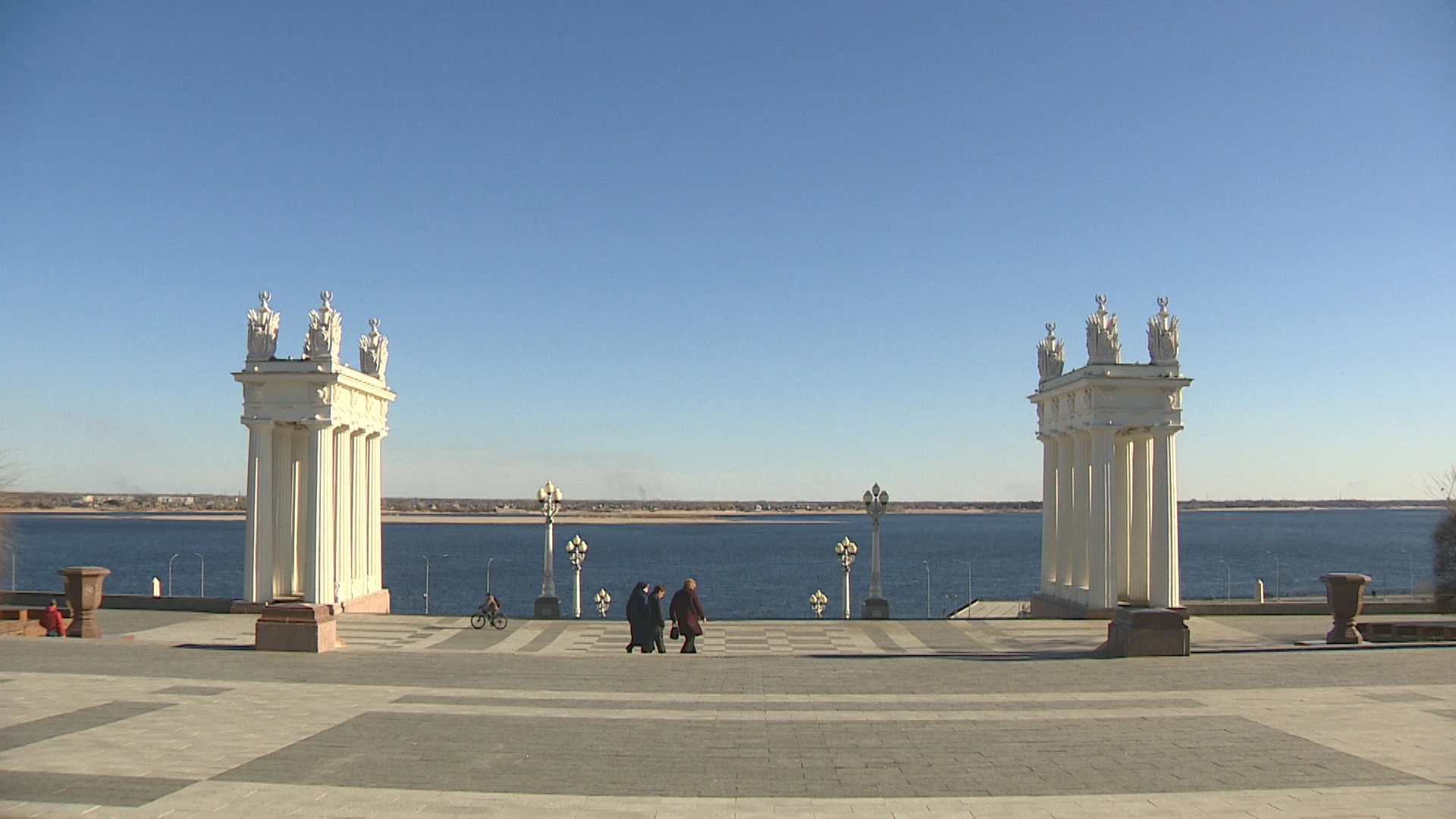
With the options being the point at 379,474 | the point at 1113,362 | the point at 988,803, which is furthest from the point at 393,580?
the point at 988,803

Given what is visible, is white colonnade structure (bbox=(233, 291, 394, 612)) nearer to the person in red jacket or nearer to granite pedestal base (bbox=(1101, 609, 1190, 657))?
the person in red jacket

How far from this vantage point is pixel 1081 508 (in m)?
30.8

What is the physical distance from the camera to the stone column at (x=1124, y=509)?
30562 mm

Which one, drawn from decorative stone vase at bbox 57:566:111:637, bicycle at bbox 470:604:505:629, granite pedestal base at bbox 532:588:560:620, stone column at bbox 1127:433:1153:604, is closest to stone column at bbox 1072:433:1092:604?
stone column at bbox 1127:433:1153:604

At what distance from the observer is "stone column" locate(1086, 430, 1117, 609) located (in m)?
29.3

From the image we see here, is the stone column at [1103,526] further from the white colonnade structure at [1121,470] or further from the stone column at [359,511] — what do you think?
the stone column at [359,511]

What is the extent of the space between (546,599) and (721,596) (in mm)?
49120

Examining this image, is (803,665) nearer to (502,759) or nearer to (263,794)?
(502,759)

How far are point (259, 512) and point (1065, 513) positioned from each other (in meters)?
22.7

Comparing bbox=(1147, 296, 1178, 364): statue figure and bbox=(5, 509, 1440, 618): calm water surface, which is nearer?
bbox=(1147, 296, 1178, 364): statue figure

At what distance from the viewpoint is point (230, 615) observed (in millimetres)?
28766

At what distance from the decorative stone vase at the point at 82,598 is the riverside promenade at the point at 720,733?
2593mm

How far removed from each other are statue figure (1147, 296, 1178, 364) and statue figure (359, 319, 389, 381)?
22525 millimetres

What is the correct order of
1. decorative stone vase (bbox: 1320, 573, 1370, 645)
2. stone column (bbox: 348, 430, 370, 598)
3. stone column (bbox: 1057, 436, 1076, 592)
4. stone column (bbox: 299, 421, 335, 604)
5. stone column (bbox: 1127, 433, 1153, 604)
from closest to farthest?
decorative stone vase (bbox: 1320, 573, 1370, 645) → stone column (bbox: 299, 421, 335, 604) → stone column (bbox: 1127, 433, 1153, 604) → stone column (bbox: 348, 430, 370, 598) → stone column (bbox: 1057, 436, 1076, 592)
